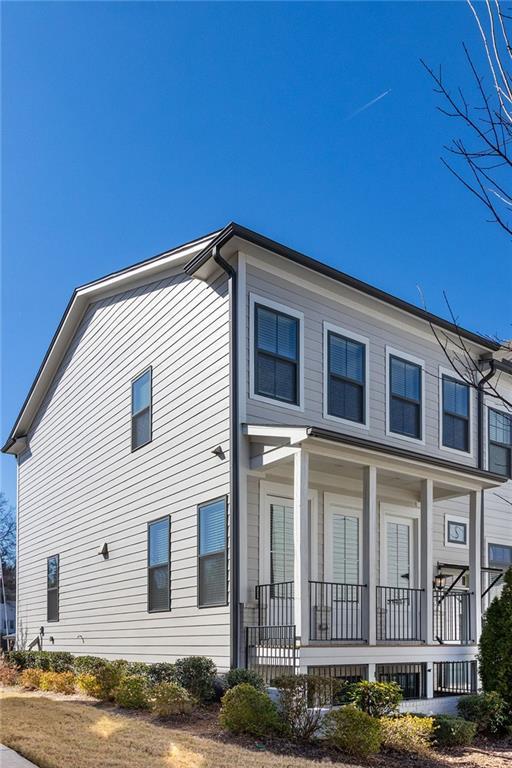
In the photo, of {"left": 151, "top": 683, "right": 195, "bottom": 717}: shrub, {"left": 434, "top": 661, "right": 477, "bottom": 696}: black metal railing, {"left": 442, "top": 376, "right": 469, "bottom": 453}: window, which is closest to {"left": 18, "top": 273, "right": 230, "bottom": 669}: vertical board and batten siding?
{"left": 151, "top": 683, "right": 195, "bottom": 717}: shrub

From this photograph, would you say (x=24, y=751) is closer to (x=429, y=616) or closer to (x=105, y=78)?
(x=429, y=616)

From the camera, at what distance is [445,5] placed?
20.6 ft

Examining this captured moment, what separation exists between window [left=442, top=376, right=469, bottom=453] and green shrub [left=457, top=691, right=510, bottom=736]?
532 cm

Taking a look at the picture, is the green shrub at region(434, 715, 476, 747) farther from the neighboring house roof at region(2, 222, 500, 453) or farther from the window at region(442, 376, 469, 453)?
the window at region(442, 376, 469, 453)

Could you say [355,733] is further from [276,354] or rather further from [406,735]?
[276,354]

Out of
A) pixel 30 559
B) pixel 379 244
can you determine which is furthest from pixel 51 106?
pixel 30 559

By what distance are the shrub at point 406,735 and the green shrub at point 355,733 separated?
0.50 metres

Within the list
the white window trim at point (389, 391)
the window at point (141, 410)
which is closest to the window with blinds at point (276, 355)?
the white window trim at point (389, 391)

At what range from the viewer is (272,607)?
37.1 feet

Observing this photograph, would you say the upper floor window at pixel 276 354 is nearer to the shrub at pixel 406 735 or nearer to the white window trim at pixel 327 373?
the white window trim at pixel 327 373

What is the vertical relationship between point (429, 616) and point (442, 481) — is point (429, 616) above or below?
below

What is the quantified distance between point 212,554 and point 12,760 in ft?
16.8

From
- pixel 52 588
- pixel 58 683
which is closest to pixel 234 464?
pixel 58 683

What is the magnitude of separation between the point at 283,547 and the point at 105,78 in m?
8.00
